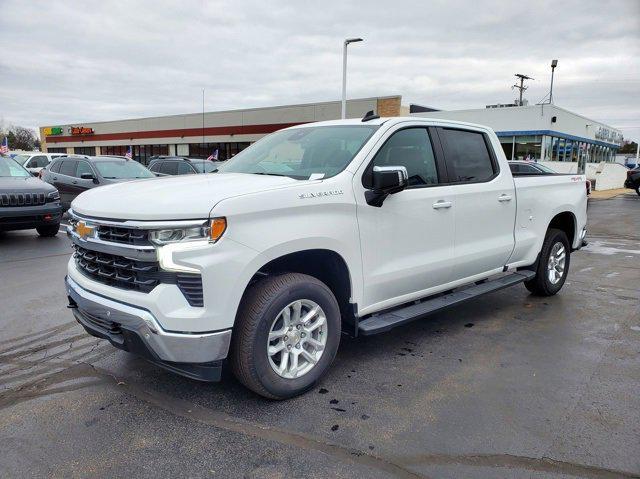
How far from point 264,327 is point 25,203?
8288 millimetres

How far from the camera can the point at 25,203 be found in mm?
9680

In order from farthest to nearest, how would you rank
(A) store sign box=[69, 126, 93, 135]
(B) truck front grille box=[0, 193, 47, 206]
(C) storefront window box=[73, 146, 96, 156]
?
(C) storefront window box=[73, 146, 96, 156], (A) store sign box=[69, 126, 93, 135], (B) truck front grille box=[0, 193, 47, 206]

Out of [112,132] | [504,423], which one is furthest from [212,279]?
[112,132]

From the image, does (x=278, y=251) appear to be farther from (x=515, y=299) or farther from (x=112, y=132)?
(x=112, y=132)

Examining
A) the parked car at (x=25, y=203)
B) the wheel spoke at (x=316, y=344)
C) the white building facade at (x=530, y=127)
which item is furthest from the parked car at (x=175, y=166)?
the white building facade at (x=530, y=127)

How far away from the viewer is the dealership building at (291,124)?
98.3 ft

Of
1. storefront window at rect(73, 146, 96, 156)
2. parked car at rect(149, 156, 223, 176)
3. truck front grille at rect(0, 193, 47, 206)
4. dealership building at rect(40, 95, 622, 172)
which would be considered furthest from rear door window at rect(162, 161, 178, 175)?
storefront window at rect(73, 146, 96, 156)

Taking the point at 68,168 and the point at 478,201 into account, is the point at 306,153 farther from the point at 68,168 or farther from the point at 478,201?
the point at 68,168

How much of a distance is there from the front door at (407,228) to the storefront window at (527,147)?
91.5 ft

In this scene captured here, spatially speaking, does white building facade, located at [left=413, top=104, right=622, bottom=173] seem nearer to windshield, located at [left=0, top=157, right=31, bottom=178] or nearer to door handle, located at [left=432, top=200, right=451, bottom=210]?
windshield, located at [left=0, top=157, right=31, bottom=178]

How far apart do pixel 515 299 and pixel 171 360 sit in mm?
4579

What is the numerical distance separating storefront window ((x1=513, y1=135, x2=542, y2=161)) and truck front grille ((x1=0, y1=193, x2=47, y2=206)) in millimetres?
26380

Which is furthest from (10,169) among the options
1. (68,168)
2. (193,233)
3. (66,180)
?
(193,233)

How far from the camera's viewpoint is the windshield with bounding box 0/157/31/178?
1032 cm
